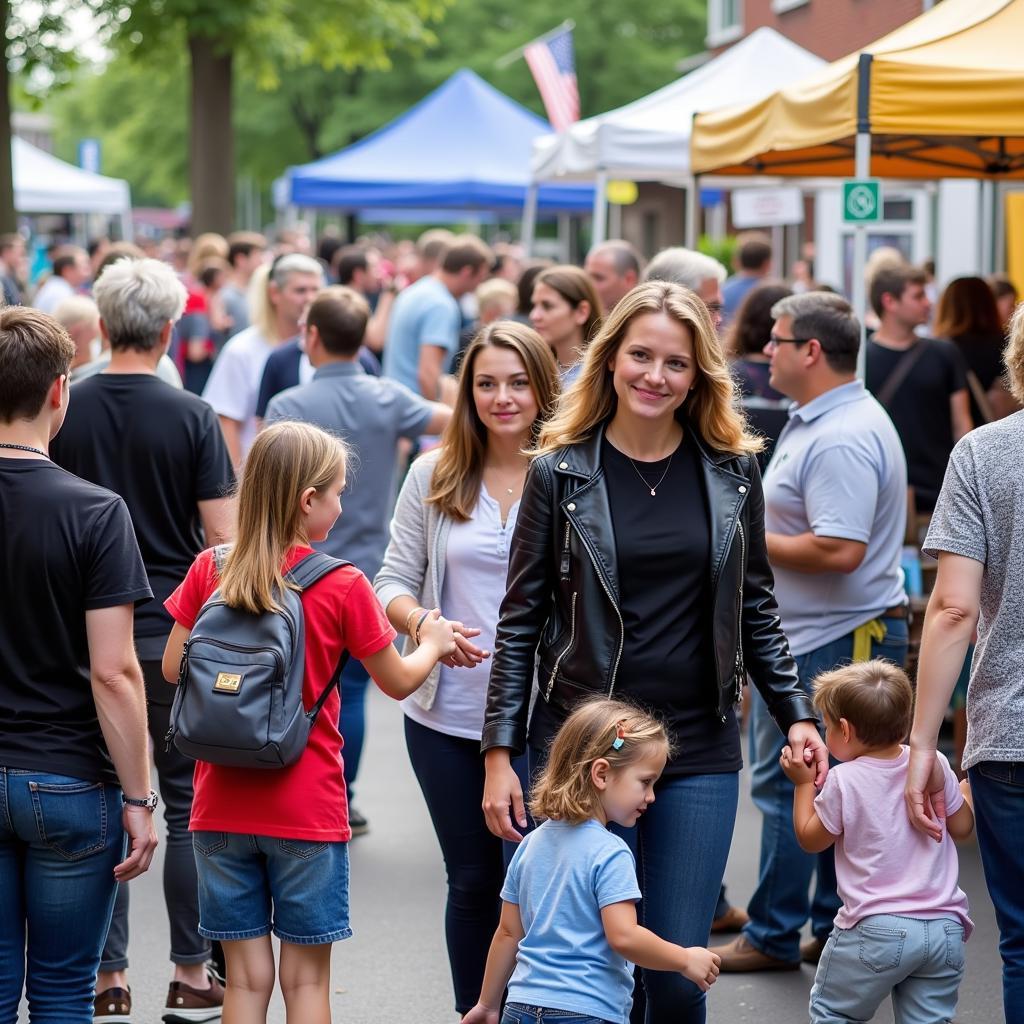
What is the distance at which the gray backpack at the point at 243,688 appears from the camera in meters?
3.42

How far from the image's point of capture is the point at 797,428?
16.6ft

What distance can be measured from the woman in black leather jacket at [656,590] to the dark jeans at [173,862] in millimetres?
1464

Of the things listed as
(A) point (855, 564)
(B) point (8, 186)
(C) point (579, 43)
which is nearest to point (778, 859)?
(A) point (855, 564)

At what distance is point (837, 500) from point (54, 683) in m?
2.39

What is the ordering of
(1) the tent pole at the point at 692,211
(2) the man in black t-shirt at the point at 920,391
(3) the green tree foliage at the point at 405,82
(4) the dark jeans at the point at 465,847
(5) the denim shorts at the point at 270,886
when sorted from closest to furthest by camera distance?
1. (5) the denim shorts at the point at 270,886
2. (4) the dark jeans at the point at 465,847
3. (2) the man in black t-shirt at the point at 920,391
4. (1) the tent pole at the point at 692,211
5. (3) the green tree foliage at the point at 405,82

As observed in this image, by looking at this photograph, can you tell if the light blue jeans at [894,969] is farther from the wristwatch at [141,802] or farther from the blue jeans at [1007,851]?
the wristwatch at [141,802]

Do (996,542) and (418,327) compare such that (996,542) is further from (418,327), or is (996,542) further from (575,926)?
(418,327)

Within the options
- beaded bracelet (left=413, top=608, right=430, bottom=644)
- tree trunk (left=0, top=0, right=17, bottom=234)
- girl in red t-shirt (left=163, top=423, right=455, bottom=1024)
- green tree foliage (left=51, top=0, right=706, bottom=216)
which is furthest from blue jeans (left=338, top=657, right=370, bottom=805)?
green tree foliage (left=51, top=0, right=706, bottom=216)

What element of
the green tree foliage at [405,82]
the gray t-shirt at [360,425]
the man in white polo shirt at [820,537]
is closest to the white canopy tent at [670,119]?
the gray t-shirt at [360,425]

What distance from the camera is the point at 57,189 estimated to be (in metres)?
23.1

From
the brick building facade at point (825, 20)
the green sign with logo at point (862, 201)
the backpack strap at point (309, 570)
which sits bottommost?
the backpack strap at point (309, 570)

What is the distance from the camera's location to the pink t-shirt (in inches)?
150

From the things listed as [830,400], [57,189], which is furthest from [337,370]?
[57,189]

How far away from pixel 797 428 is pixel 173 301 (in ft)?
6.35
